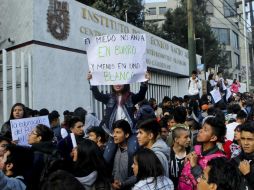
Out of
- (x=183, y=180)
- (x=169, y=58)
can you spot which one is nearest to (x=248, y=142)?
(x=183, y=180)

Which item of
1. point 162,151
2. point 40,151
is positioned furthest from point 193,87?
point 40,151

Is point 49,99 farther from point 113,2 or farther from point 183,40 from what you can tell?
point 183,40

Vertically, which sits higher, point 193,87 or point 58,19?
point 58,19

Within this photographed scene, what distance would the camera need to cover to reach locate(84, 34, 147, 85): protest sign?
6.18 meters

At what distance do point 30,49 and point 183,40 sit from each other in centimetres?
2629

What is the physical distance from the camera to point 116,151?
502cm

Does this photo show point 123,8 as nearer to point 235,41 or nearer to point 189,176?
point 189,176

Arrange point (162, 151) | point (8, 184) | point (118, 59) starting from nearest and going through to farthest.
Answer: point (8, 184), point (162, 151), point (118, 59)

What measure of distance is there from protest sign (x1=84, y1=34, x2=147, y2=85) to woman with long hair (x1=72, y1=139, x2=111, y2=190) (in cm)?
224

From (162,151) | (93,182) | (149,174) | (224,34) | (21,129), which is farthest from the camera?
(224,34)

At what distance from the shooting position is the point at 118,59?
6.27m

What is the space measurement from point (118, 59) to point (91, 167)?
2.58 meters

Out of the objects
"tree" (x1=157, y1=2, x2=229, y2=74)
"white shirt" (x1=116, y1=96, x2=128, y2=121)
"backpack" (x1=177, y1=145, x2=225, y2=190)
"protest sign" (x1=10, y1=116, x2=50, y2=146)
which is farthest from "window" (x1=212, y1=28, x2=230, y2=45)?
"backpack" (x1=177, y1=145, x2=225, y2=190)

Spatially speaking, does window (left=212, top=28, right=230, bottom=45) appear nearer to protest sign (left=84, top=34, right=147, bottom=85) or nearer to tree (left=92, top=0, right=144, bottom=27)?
tree (left=92, top=0, right=144, bottom=27)
